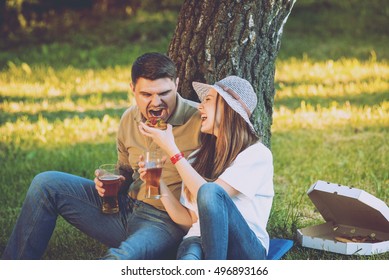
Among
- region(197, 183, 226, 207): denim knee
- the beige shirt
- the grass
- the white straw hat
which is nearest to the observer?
region(197, 183, 226, 207): denim knee

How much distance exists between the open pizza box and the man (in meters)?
0.90

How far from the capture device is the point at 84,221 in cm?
485

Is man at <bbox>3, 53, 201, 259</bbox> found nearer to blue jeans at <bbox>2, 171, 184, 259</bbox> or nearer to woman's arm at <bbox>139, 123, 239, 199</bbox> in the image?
blue jeans at <bbox>2, 171, 184, 259</bbox>

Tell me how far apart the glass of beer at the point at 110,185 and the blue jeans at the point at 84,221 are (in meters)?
0.09

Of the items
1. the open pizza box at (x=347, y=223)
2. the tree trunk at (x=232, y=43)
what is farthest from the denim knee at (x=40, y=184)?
the open pizza box at (x=347, y=223)

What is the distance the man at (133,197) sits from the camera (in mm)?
4660

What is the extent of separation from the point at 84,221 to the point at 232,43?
146cm

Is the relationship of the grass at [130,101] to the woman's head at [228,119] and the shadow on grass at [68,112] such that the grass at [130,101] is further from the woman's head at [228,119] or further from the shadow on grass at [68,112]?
the woman's head at [228,119]

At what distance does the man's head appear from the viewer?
15.3ft

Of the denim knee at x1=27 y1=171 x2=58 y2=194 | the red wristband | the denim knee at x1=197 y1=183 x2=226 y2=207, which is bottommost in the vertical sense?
the denim knee at x1=27 y1=171 x2=58 y2=194

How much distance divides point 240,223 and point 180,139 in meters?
0.73

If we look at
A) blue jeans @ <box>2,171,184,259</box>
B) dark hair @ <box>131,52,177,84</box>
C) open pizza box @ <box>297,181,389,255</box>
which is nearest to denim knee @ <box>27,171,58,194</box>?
blue jeans @ <box>2,171,184,259</box>
